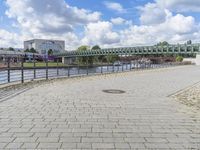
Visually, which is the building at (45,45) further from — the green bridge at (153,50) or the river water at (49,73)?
the river water at (49,73)

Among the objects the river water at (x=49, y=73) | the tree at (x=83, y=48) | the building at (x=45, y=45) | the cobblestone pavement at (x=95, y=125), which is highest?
the building at (x=45, y=45)

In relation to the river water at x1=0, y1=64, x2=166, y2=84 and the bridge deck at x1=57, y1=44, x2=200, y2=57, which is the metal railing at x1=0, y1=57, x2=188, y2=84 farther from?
the bridge deck at x1=57, y1=44, x2=200, y2=57

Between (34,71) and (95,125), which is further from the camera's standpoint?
(34,71)

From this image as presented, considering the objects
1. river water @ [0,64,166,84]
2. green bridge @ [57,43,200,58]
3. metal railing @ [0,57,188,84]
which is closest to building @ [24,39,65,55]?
green bridge @ [57,43,200,58]

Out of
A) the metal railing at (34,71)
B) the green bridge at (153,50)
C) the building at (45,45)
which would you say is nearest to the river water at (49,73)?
the metal railing at (34,71)

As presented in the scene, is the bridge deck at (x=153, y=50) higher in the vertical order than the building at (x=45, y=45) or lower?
lower

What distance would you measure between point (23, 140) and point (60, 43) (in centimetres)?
18321

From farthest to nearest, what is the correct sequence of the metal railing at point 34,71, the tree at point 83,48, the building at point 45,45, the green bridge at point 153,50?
the building at point 45,45 → the tree at point 83,48 → the green bridge at point 153,50 → the metal railing at point 34,71

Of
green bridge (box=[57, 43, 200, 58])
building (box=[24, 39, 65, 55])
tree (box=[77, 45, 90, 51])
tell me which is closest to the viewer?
green bridge (box=[57, 43, 200, 58])

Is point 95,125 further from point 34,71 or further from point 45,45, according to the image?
point 45,45

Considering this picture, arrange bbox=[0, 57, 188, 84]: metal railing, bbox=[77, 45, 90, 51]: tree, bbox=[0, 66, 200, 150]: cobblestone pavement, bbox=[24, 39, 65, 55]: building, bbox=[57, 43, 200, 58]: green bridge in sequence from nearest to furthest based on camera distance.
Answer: bbox=[0, 66, 200, 150]: cobblestone pavement, bbox=[0, 57, 188, 84]: metal railing, bbox=[57, 43, 200, 58]: green bridge, bbox=[77, 45, 90, 51]: tree, bbox=[24, 39, 65, 55]: building

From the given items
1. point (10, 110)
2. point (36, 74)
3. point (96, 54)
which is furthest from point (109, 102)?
point (96, 54)

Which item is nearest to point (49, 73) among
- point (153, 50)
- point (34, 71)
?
point (34, 71)

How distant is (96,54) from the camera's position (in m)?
95.8
